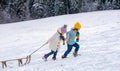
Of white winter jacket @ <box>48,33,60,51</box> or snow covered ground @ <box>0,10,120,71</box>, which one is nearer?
snow covered ground @ <box>0,10,120,71</box>

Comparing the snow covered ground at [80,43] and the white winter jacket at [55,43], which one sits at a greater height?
the white winter jacket at [55,43]

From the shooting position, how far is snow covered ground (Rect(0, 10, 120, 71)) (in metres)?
14.1

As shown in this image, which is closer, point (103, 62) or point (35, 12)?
point (103, 62)

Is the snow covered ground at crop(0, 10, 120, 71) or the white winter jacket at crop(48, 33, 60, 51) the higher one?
the white winter jacket at crop(48, 33, 60, 51)

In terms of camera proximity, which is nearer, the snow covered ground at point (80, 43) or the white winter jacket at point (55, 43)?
the snow covered ground at point (80, 43)

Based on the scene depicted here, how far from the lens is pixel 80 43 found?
20.1 m

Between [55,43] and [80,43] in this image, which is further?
[80,43]

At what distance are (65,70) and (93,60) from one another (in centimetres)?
142

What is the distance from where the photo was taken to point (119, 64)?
13172mm

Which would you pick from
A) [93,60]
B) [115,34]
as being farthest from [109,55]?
[115,34]

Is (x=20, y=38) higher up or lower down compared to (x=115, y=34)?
lower down

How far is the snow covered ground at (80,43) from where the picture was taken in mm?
14078

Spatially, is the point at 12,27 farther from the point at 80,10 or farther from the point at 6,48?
the point at 80,10

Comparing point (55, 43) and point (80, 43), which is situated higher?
point (55, 43)
